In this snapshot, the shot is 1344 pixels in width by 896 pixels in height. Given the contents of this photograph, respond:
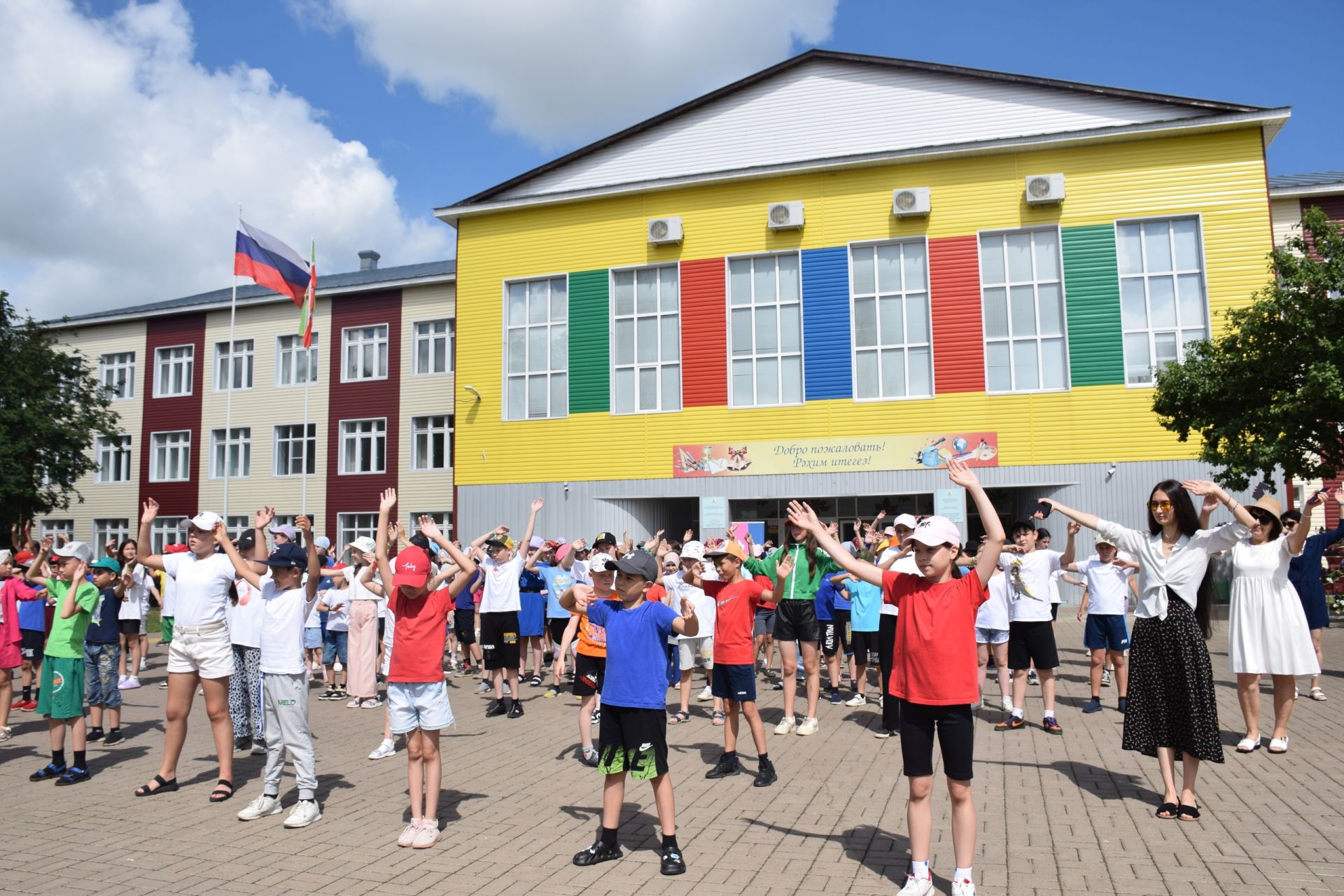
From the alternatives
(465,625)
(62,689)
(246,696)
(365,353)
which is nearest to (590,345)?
(365,353)

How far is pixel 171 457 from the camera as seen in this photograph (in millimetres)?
38094

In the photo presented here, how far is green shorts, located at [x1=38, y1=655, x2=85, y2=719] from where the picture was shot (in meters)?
7.52

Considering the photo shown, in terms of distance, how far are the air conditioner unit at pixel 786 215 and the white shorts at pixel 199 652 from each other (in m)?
20.5

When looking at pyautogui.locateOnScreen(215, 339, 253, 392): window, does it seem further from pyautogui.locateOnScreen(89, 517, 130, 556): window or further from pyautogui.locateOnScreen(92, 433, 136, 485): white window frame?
pyautogui.locateOnScreen(89, 517, 130, 556): window

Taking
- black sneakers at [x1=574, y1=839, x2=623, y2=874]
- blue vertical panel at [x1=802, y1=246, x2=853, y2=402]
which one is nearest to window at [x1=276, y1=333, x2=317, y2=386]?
blue vertical panel at [x1=802, y1=246, x2=853, y2=402]

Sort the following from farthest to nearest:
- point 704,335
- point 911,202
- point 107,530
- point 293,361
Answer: point 107,530
point 293,361
point 704,335
point 911,202

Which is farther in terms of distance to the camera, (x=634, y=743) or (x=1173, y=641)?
(x=1173, y=641)

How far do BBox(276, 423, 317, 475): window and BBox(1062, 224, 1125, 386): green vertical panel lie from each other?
2731 cm

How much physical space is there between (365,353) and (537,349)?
11274mm

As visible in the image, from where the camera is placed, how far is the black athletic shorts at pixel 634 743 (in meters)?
5.36

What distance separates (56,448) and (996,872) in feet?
130

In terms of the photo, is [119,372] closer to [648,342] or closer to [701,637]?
[648,342]

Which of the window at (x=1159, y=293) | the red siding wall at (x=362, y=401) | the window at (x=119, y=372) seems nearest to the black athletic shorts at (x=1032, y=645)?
the window at (x=1159, y=293)

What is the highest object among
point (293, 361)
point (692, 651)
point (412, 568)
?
point (293, 361)
